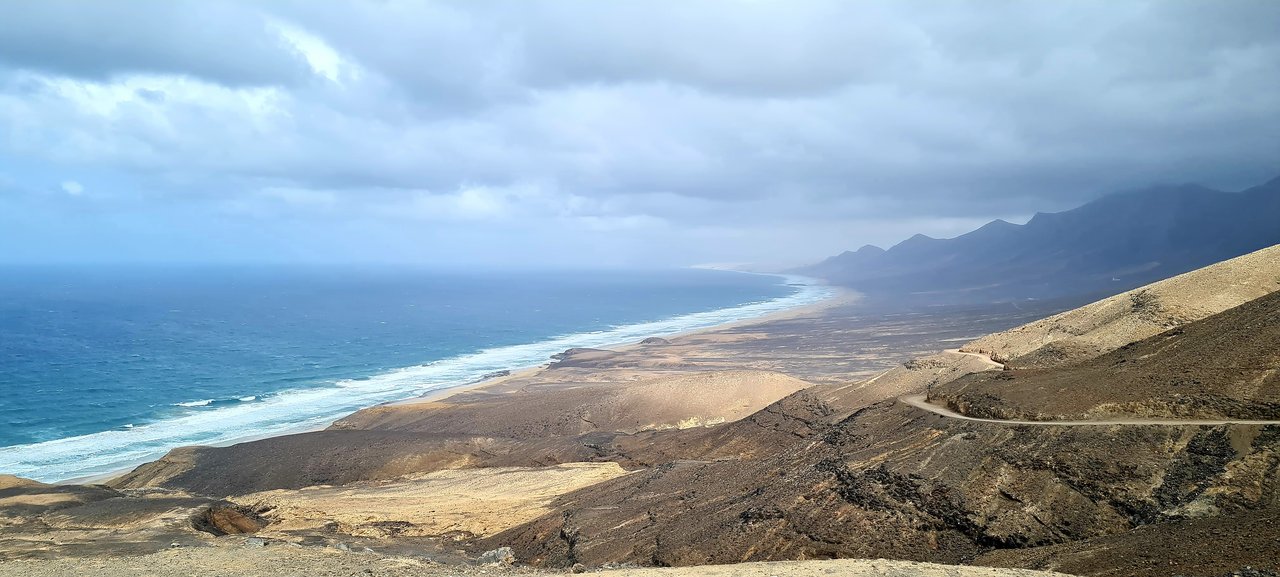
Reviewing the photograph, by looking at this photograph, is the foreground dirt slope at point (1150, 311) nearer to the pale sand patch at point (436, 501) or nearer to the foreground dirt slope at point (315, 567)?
the pale sand patch at point (436, 501)

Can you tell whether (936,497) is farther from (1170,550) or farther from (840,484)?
(1170,550)

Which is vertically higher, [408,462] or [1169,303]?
[1169,303]

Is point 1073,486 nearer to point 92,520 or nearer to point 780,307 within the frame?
point 92,520

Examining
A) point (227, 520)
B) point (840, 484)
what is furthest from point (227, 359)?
point (840, 484)

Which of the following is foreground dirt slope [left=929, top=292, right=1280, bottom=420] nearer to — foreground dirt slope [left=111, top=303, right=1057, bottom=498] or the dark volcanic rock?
foreground dirt slope [left=111, top=303, right=1057, bottom=498]

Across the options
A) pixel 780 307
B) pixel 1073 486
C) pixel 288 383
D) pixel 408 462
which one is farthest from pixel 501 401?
pixel 780 307
